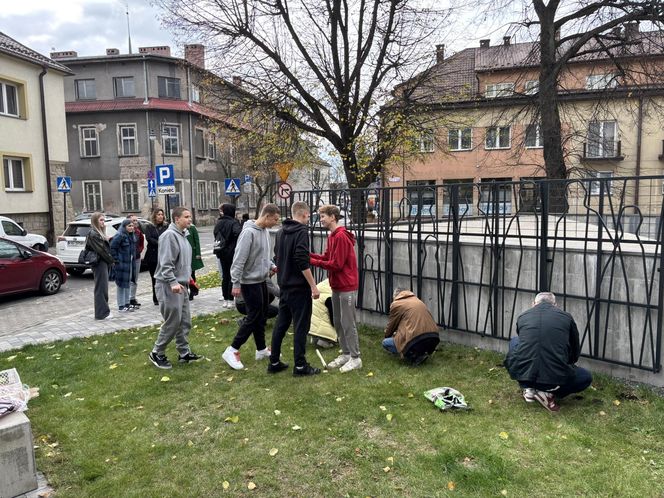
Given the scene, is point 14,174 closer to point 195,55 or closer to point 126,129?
point 195,55

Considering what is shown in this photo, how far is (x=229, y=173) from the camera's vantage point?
4212 centimetres

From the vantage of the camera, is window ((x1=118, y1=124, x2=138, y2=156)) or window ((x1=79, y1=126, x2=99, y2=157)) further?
window ((x1=79, y1=126, x2=99, y2=157))

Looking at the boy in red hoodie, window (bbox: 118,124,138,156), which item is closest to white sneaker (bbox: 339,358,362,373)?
the boy in red hoodie

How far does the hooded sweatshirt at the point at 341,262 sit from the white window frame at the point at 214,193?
36.3 metres

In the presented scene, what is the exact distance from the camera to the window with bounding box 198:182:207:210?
38.4m

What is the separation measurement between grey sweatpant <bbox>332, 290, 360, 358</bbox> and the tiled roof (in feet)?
72.1

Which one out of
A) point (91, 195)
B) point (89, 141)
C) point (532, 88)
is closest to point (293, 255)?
point (532, 88)

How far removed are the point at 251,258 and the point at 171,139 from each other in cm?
3383

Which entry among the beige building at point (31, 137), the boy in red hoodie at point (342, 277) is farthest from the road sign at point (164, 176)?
the beige building at point (31, 137)

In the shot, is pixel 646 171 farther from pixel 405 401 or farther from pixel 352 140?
pixel 405 401

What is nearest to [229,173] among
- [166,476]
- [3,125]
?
[3,125]

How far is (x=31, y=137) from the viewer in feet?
74.4

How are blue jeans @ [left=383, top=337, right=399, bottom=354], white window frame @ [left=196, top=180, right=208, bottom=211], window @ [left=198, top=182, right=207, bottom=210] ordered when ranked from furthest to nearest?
window @ [left=198, top=182, right=207, bottom=210]
white window frame @ [left=196, top=180, right=208, bottom=211]
blue jeans @ [left=383, top=337, right=399, bottom=354]

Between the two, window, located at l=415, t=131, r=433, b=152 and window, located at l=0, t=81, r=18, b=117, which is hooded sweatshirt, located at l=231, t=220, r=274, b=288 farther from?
window, located at l=0, t=81, r=18, b=117
